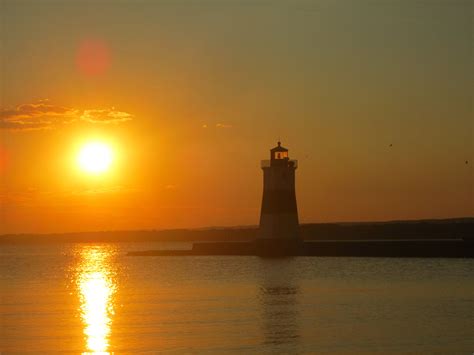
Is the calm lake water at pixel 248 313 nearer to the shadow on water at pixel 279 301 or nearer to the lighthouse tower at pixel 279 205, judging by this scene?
the shadow on water at pixel 279 301

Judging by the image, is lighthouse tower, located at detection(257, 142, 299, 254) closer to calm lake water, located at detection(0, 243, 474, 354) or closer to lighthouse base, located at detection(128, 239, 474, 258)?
lighthouse base, located at detection(128, 239, 474, 258)

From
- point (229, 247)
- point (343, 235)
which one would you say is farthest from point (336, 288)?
point (343, 235)

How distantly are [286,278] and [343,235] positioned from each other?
81.7 meters

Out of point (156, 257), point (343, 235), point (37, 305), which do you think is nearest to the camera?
point (37, 305)

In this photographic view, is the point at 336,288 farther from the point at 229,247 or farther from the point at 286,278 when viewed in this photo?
the point at 229,247

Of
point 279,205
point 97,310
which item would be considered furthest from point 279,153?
point 97,310

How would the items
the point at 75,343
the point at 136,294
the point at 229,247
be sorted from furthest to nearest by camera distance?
the point at 229,247 → the point at 136,294 → the point at 75,343

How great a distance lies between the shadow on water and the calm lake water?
0.05 m

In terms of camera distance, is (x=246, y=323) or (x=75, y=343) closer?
(x=75, y=343)

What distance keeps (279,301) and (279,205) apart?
66.4 ft

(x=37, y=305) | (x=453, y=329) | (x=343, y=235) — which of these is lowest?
(x=453, y=329)

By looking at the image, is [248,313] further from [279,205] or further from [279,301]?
[279,205]

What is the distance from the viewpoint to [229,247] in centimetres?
7588

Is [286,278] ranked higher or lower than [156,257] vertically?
lower
